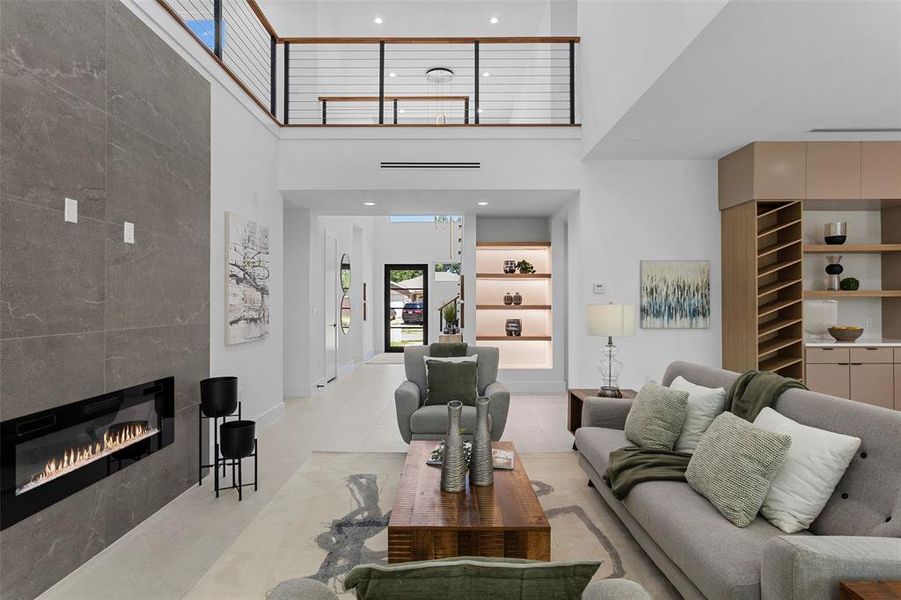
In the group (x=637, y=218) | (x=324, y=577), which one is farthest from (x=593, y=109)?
(x=324, y=577)

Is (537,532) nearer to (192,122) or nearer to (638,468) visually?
(638,468)

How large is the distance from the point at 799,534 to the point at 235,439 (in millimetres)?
3045

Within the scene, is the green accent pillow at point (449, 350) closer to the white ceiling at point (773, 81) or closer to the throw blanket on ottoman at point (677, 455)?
the throw blanket on ottoman at point (677, 455)

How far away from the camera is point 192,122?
360cm

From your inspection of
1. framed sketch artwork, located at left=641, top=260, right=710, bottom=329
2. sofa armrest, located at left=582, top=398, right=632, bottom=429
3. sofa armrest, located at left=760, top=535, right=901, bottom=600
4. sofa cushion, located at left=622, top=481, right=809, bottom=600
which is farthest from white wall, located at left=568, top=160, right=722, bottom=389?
sofa armrest, located at left=760, top=535, right=901, bottom=600

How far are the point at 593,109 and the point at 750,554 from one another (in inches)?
166

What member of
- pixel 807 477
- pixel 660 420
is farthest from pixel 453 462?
pixel 807 477

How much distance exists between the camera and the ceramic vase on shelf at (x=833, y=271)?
5.01m

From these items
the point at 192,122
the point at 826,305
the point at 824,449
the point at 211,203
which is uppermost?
the point at 192,122

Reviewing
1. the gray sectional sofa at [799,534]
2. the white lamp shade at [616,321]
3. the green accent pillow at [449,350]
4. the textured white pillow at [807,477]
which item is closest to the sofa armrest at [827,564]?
the gray sectional sofa at [799,534]

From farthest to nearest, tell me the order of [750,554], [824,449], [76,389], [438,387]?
[438,387], [76,389], [824,449], [750,554]

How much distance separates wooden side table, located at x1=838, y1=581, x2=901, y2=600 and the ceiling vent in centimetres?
478

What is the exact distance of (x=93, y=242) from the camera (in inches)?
102

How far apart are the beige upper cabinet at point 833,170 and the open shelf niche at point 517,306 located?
3149 mm
